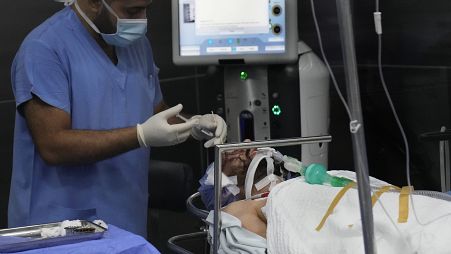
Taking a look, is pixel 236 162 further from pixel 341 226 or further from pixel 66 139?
pixel 341 226

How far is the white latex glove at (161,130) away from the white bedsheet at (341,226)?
47cm

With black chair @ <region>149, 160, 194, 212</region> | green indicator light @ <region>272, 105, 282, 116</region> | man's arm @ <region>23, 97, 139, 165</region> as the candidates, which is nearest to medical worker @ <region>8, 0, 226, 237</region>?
man's arm @ <region>23, 97, 139, 165</region>

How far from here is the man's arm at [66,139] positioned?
2213 millimetres

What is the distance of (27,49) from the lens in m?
2.27

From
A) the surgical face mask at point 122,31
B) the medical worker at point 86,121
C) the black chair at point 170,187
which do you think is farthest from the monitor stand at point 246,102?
the surgical face mask at point 122,31

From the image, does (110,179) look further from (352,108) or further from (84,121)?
(352,108)

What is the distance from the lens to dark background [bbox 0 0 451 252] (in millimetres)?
3139

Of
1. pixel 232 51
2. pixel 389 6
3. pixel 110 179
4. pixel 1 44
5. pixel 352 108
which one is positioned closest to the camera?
pixel 352 108

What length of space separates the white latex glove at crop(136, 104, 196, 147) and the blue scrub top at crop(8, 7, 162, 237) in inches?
8.1

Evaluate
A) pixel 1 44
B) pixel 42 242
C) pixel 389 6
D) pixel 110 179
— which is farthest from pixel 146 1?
pixel 389 6

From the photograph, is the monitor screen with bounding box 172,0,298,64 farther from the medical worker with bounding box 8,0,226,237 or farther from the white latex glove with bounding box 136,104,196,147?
the white latex glove with bounding box 136,104,196,147

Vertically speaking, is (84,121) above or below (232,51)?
below

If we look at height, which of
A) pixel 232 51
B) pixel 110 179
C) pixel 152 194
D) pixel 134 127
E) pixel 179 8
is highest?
pixel 179 8

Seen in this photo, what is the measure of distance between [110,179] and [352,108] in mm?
1332
